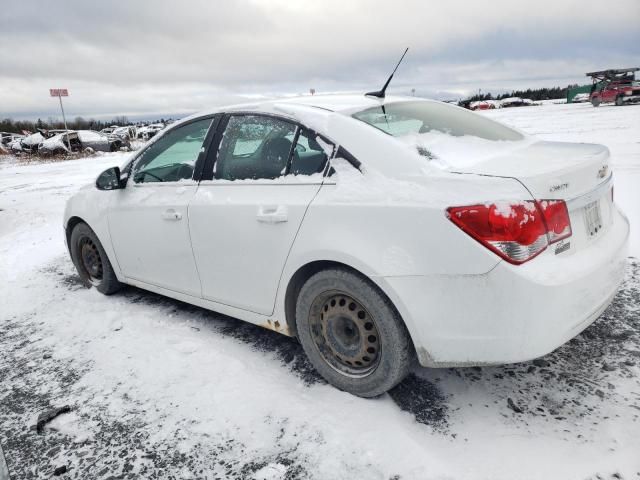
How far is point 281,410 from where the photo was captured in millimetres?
2412

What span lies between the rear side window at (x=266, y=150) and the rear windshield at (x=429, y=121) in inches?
13.2

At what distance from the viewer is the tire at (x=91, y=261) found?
4062mm

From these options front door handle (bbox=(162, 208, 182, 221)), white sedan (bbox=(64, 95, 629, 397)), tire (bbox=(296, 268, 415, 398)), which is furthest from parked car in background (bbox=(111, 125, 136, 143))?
tire (bbox=(296, 268, 415, 398))

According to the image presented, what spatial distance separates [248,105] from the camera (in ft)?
9.67

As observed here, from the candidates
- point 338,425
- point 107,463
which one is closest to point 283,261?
point 338,425

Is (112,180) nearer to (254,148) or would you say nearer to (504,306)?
(254,148)

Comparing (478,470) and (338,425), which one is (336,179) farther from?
(478,470)

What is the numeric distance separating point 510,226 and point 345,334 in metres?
1.07

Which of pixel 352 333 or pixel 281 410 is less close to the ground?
pixel 352 333

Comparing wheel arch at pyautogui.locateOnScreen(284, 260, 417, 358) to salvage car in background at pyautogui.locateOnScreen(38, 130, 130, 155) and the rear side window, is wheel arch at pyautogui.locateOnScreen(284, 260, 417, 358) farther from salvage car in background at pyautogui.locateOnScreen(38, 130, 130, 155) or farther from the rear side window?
salvage car in background at pyautogui.locateOnScreen(38, 130, 130, 155)

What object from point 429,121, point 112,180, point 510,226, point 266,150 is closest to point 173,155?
point 112,180

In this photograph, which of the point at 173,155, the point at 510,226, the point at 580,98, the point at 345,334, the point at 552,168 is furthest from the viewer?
the point at 580,98

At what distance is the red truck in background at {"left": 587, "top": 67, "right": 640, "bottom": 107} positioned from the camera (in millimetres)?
24703

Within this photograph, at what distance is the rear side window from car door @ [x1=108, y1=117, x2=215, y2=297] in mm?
219
